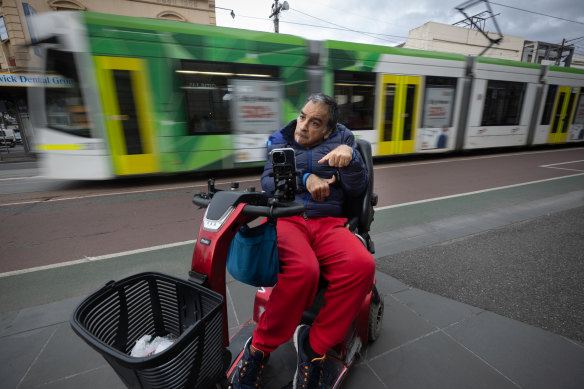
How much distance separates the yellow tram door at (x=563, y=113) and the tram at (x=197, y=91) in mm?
5726

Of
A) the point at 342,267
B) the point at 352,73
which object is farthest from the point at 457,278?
the point at 352,73

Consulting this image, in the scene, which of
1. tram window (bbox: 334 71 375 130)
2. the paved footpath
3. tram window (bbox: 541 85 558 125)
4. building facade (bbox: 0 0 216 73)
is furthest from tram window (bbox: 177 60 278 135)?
building facade (bbox: 0 0 216 73)

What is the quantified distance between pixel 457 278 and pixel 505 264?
2.28 feet

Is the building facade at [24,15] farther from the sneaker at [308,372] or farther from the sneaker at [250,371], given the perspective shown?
the sneaker at [308,372]

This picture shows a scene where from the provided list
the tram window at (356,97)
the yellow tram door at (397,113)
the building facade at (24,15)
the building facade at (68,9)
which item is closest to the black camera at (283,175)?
the tram window at (356,97)

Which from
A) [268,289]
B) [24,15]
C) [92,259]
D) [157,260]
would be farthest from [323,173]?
[24,15]

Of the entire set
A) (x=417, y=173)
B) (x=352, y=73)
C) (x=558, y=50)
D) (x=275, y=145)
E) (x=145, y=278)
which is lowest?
(x=417, y=173)

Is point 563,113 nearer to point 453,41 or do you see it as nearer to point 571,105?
point 571,105

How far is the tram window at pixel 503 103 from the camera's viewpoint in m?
10.1

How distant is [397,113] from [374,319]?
316 inches

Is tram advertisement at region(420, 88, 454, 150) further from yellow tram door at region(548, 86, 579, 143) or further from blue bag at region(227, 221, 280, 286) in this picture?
blue bag at region(227, 221, 280, 286)

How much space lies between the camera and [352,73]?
7.74m

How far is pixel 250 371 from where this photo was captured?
143 cm

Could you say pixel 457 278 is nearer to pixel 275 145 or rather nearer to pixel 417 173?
pixel 275 145
